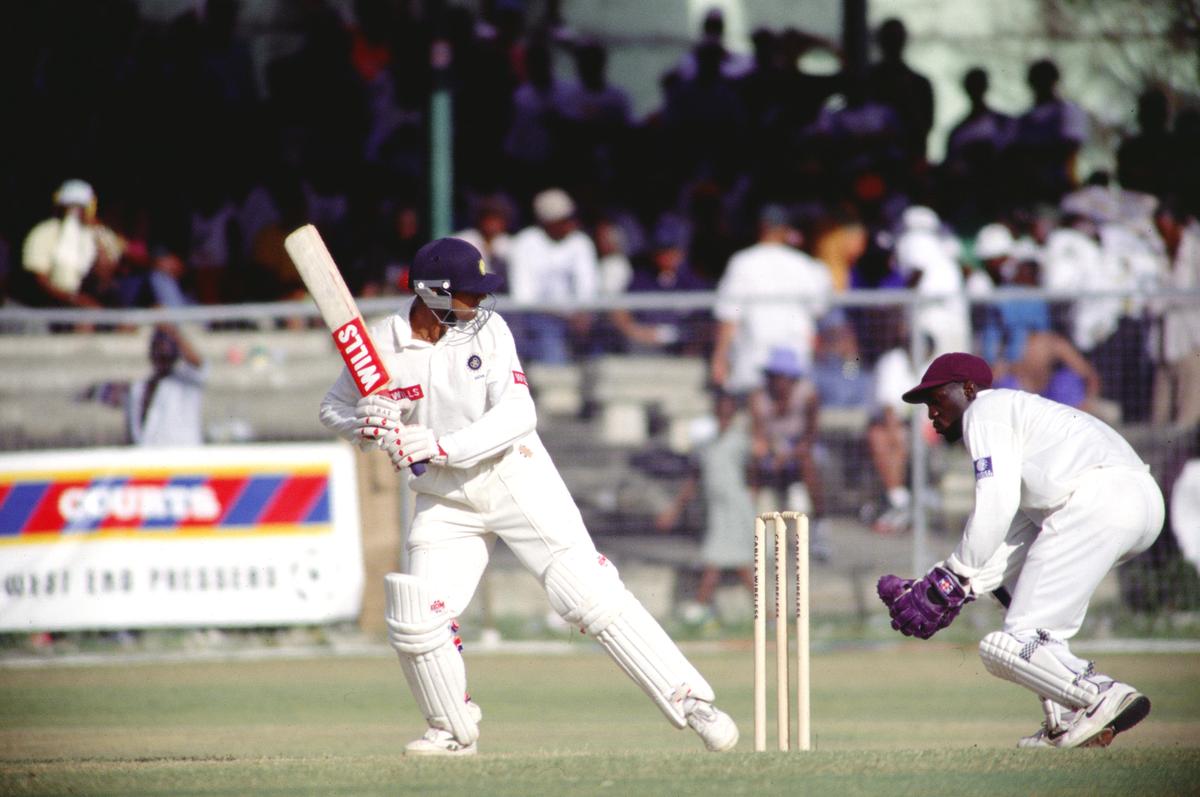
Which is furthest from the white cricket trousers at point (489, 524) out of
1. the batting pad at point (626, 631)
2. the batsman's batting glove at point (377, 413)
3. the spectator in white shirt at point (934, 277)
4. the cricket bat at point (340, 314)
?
the spectator in white shirt at point (934, 277)

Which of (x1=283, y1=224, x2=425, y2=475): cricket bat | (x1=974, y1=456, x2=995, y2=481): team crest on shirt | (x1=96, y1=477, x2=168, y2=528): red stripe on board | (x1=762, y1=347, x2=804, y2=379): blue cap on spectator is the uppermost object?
(x1=283, y1=224, x2=425, y2=475): cricket bat

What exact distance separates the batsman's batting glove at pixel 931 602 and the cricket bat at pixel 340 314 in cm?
187

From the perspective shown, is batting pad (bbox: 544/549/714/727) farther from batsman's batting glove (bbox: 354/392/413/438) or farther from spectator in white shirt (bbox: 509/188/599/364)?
spectator in white shirt (bbox: 509/188/599/364)

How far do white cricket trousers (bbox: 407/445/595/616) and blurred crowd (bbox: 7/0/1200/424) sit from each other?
4.76m

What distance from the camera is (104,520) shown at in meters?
10.9

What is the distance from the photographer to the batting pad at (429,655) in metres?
6.64

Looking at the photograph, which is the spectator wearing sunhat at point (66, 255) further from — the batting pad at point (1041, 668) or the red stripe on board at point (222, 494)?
the batting pad at point (1041, 668)

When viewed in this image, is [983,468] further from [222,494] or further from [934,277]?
[934,277]

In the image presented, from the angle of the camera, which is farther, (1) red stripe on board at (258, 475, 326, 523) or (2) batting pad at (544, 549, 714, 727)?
(1) red stripe on board at (258, 475, 326, 523)

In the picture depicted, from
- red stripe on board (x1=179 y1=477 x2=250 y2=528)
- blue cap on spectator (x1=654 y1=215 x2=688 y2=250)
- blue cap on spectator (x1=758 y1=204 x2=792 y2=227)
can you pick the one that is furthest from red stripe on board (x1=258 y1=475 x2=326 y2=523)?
blue cap on spectator (x1=654 y1=215 x2=688 y2=250)

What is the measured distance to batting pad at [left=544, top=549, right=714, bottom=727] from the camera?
22.0 feet

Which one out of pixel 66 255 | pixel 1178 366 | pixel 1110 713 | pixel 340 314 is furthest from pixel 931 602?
pixel 66 255

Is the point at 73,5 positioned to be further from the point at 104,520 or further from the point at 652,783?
the point at 652,783

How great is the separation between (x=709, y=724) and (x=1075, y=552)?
59.8 inches
